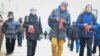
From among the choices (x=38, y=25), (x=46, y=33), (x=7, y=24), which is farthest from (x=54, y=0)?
(x=38, y=25)

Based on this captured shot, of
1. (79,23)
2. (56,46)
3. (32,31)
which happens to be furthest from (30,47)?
(79,23)

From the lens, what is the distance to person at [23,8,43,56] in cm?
1011

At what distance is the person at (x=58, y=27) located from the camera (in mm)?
9625

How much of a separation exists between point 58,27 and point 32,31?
2.95ft

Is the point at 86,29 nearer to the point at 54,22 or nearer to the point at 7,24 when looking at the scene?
the point at 54,22

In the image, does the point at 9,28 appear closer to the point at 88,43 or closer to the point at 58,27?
the point at 58,27

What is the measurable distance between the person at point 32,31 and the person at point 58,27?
2.09 ft

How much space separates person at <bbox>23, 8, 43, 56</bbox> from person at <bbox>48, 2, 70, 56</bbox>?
636 mm

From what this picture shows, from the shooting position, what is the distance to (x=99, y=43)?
1174cm

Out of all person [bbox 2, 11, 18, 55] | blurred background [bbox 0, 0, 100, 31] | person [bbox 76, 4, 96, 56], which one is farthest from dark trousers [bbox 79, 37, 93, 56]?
blurred background [bbox 0, 0, 100, 31]

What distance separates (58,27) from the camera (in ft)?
32.0

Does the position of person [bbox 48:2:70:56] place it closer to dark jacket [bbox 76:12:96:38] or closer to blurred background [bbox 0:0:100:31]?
dark jacket [bbox 76:12:96:38]

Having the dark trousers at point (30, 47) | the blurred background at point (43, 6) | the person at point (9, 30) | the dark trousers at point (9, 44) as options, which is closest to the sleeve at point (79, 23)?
the dark trousers at point (30, 47)

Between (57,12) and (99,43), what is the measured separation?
8.75ft
